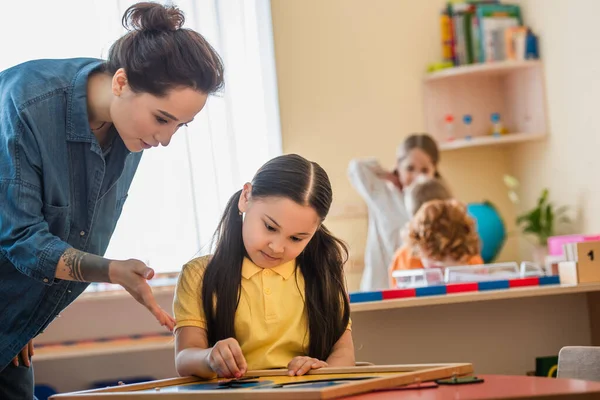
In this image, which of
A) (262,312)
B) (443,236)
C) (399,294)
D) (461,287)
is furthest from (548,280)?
(262,312)

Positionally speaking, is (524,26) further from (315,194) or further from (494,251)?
(315,194)

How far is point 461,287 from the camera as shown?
2.55 metres

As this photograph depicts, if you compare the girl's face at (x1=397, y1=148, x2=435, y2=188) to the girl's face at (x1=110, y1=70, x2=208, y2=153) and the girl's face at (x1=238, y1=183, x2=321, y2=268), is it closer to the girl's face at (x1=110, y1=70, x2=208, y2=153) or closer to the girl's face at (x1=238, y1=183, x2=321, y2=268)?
the girl's face at (x1=238, y1=183, x2=321, y2=268)

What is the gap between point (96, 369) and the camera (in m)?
4.14

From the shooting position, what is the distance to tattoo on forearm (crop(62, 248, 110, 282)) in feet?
4.96

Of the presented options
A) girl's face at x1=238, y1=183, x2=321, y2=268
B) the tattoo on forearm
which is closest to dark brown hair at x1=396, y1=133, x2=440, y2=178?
girl's face at x1=238, y1=183, x2=321, y2=268

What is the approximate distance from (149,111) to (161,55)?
0.11 meters

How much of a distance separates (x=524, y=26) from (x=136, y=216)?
7.90ft

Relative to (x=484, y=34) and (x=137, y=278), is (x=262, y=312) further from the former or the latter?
(x=484, y=34)

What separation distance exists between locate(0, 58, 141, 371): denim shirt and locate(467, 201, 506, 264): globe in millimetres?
3124

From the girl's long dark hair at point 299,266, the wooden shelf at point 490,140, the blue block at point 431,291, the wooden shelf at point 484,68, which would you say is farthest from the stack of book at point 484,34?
the girl's long dark hair at point 299,266

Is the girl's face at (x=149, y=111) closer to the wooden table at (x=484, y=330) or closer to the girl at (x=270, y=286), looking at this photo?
the girl at (x=270, y=286)

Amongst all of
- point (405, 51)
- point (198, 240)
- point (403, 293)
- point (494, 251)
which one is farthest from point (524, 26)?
point (403, 293)

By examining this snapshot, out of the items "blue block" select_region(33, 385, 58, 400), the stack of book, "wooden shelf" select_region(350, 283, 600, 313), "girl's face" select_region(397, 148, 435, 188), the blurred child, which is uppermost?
the stack of book
